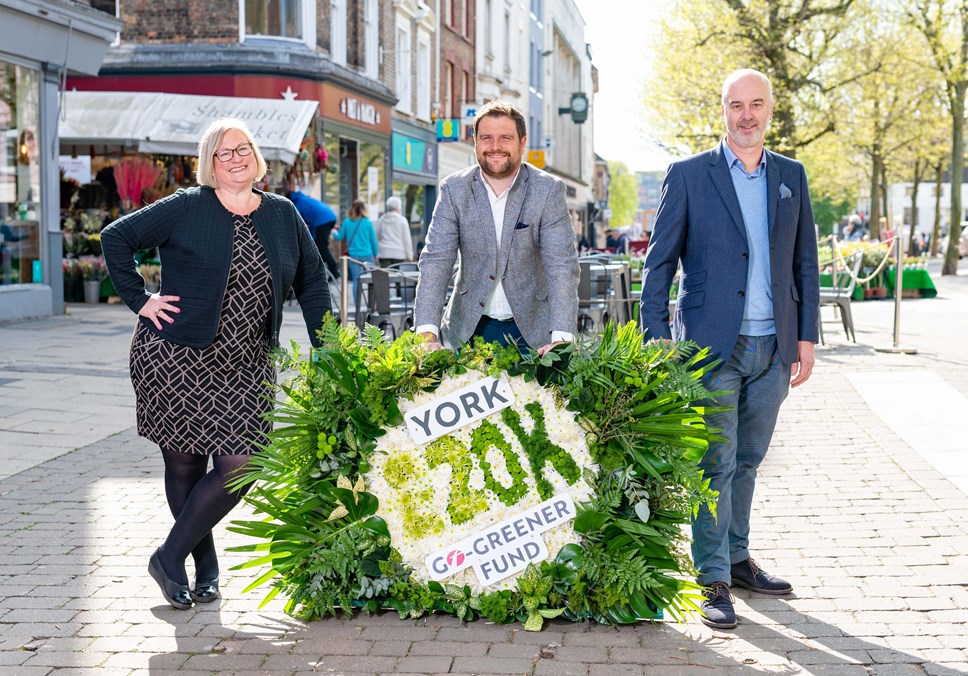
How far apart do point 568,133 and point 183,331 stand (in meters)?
68.1

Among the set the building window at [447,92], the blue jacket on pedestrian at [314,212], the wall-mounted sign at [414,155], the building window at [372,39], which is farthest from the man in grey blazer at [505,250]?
the building window at [447,92]

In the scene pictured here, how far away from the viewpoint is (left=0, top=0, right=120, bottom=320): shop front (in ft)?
52.7

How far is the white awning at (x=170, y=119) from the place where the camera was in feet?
66.9

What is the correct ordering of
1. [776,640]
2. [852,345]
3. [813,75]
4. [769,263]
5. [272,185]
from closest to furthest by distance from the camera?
[776,640]
[769,263]
[852,345]
[272,185]
[813,75]

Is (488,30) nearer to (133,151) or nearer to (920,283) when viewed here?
(920,283)

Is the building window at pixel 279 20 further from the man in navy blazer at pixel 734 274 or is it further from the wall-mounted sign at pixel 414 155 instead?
the man in navy blazer at pixel 734 274

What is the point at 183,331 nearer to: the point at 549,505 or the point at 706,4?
the point at 549,505

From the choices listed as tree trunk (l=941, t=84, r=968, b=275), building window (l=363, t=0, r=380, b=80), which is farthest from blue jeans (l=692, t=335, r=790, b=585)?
tree trunk (l=941, t=84, r=968, b=275)

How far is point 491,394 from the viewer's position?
4500mm

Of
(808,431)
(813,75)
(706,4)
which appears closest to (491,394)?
(808,431)

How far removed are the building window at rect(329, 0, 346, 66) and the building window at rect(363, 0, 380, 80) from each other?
1.56 m

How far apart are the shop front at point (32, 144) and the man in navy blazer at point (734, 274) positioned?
12979mm

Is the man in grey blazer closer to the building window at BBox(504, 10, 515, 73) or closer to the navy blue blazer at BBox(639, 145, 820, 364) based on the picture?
the navy blue blazer at BBox(639, 145, 820, 364)

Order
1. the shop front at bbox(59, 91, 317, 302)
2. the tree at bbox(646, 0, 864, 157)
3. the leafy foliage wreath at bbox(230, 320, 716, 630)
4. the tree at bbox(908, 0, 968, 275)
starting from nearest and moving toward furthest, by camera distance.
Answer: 1. the leafy foliage wreath at bbox(230, 320, 716, 630)
2. the shop front at bbox(59, 91, 317, 302)
3. the tree at bbox(646, 0, 864, 157)
4. the tree at bbox(908, 0, 968, 275)
